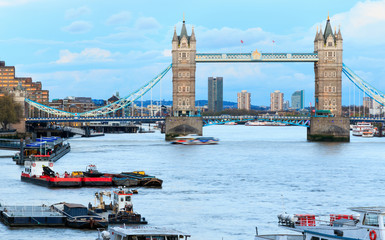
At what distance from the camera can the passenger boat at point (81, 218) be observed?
2980cm

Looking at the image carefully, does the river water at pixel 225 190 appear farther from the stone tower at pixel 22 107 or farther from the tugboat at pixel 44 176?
the stone tower at pixel 22 107

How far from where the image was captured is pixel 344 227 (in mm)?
19469

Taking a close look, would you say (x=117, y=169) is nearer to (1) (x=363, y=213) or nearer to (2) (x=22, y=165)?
(2) (x=22, y=165)

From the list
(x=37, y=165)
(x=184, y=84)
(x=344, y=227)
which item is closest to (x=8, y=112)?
(x=184, y=84)

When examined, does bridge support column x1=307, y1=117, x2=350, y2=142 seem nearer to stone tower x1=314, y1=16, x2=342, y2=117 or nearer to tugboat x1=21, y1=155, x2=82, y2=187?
stone tower x1=314, y1=16, x2=342, y2=117

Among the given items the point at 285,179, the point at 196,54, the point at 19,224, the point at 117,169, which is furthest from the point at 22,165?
the point at 196,54

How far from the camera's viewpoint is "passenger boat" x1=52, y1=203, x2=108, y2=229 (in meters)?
29.8

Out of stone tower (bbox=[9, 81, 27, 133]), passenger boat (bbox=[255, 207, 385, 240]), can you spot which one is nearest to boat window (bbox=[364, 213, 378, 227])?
passenger boat (bbox=[255, 207, 385, 240])

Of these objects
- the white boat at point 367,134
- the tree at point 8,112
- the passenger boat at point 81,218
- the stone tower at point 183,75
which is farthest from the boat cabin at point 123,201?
the white boat at point 367,134

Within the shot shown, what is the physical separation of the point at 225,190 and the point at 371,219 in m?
25.2

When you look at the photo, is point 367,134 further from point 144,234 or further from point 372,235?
point 372,235

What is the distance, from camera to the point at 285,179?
50.8 metres

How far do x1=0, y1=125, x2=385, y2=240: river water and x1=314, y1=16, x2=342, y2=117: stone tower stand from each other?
113 ft

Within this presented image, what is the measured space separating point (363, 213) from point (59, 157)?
5217cm
